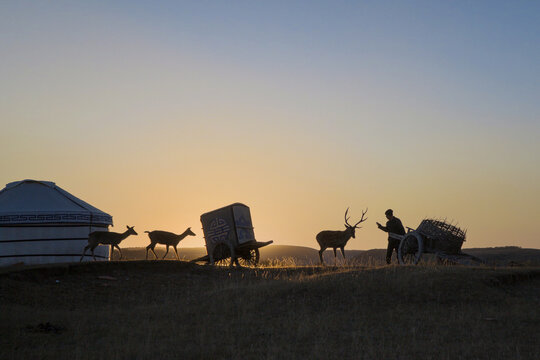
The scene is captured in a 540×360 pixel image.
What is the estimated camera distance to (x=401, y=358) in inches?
398

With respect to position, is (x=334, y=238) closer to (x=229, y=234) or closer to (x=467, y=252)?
→ (x=229, y=234)

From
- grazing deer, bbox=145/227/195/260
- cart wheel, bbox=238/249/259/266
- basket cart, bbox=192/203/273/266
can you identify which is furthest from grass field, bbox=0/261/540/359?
grazing deer, bbox=145/227/195/260

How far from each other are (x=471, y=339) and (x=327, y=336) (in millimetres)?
2721

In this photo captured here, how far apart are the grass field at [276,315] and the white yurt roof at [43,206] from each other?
5.20 m

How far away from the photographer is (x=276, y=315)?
1395 centimetres

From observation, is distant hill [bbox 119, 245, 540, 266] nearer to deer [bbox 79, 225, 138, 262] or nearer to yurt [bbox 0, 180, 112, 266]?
deer [bbox 79, 225, 138, 262]

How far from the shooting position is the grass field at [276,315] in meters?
10.9

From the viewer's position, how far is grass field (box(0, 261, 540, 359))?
10.9 metres

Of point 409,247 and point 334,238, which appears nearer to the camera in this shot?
point 409,247

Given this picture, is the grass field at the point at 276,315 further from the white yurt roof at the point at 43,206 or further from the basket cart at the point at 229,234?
the white yurt roof at the point at 43,206

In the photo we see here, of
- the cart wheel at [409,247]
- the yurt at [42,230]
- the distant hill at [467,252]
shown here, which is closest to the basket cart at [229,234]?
the distant hill at [467,252]

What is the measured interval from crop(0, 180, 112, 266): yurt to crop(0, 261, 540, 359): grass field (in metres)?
5.13

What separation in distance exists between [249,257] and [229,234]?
6.26ft

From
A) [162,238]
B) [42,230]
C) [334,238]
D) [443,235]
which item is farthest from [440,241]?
[42,230]
